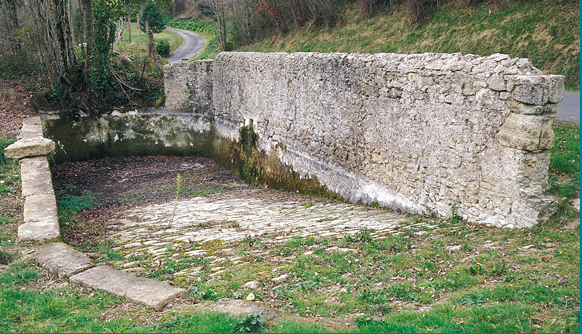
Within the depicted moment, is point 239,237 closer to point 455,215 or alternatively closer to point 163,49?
point 455,215

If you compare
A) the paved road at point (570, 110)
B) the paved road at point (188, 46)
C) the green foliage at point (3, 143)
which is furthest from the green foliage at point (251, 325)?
the paved road at point (188, 46)

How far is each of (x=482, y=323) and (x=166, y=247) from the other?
4.96m

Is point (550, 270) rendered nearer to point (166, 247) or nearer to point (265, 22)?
point (166, 247)

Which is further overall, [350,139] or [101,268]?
[350,139]

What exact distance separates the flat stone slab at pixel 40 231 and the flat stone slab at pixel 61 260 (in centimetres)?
19

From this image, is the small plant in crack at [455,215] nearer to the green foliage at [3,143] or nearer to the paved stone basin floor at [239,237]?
the paved stone basin floor at [239,237]

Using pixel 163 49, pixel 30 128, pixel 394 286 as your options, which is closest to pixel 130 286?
pixel 394 286

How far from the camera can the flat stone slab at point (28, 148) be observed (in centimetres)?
1112

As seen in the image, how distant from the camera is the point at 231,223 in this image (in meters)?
8.98

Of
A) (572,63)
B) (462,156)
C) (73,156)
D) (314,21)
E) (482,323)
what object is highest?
(314,21)

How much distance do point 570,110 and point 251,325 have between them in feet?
36.3

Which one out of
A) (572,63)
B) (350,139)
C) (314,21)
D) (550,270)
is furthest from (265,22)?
(550,270)

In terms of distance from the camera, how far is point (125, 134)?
701 inches

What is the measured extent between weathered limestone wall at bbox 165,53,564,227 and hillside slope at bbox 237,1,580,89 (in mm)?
8639
